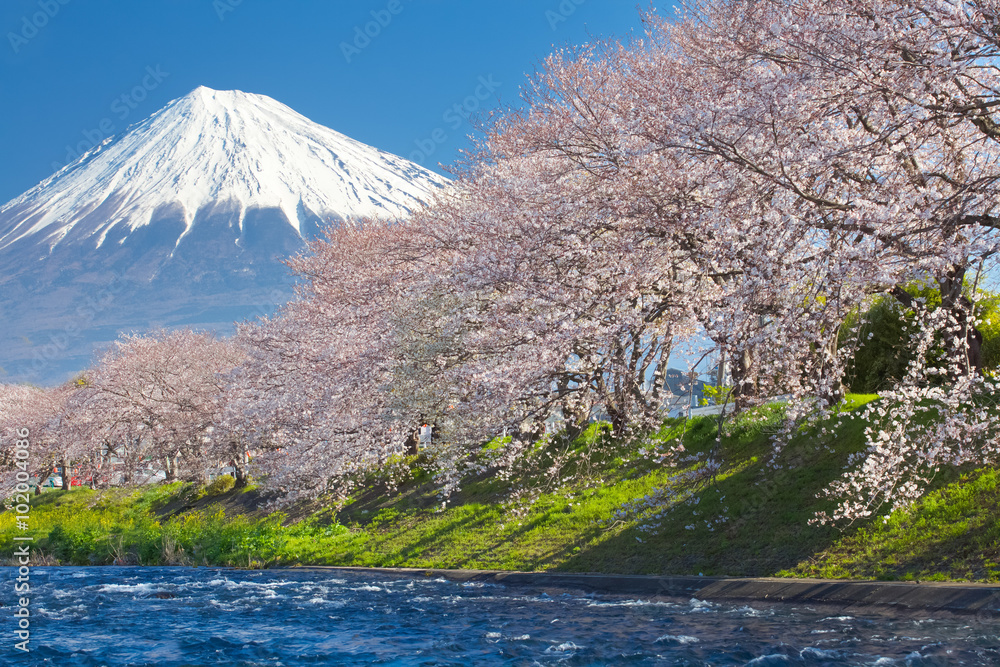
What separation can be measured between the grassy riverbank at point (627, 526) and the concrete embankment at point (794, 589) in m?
0.42

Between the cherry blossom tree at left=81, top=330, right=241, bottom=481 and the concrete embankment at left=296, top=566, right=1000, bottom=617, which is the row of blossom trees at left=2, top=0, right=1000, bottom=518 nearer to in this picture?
the concrete embankment at left=296, top=566, right=1000, bottom=617

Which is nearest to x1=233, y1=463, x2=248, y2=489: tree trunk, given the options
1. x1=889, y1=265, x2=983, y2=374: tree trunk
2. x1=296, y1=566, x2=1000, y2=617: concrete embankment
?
x1=296, y1=566, x2=1000, y2=617: concrete embankment

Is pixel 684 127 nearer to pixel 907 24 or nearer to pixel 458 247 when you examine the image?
pixel 907 24

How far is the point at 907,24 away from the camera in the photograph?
30.6 feet

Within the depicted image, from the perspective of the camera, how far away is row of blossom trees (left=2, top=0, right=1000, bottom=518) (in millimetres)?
8531

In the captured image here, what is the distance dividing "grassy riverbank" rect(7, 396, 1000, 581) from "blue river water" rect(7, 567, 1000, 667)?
1.30m

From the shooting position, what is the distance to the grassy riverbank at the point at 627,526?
10.2 meters

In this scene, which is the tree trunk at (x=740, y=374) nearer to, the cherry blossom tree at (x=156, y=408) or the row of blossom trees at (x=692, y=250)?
the row of blossom trees at (x=692, y=250)

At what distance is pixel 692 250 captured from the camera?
40.9 feet

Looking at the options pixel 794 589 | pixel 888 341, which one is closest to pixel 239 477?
pixel 888 341

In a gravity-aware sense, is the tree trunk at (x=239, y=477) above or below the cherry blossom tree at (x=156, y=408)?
below

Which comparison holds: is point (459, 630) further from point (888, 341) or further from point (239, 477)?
point (239, 477)

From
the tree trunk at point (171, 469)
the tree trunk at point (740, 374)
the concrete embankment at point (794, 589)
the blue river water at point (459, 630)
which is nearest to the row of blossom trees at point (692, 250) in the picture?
the tree trunk at point (740, 374)

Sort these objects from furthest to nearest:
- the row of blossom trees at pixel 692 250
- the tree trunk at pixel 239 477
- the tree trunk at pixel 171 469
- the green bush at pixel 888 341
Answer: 1. the tree trunk at pixel 171 469
2. the tree trunk at pixel 239 477
3. the green bush at pixel 888 341
4. the row of blossom trees at pixel 692 250
